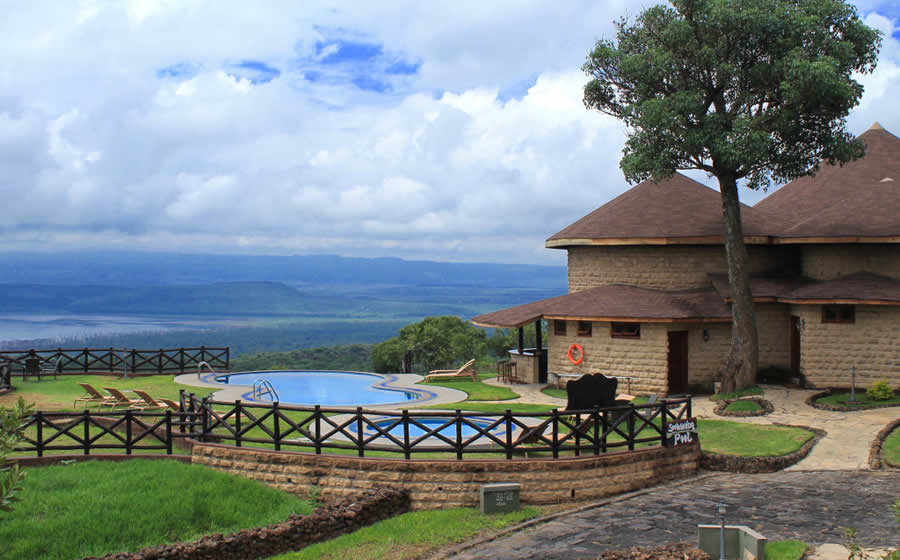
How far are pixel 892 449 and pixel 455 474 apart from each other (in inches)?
391

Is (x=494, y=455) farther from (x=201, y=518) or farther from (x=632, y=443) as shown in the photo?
(x=201, y=518)

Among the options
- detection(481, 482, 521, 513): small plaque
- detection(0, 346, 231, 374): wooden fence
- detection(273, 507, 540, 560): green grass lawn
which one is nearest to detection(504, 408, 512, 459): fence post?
detection(481, 482, 521, 513): small plaque

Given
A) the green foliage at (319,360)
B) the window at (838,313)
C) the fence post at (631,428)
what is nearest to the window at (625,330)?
the window at (838,313)

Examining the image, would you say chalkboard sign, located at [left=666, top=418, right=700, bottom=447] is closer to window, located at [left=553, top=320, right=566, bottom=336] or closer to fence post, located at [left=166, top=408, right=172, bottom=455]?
fence post, located at [left=166, top=408, right=172, bottom=455]

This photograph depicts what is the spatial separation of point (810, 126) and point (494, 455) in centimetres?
1534

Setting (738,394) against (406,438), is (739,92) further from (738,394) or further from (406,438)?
(406,438)

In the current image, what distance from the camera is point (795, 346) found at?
26.3 metres

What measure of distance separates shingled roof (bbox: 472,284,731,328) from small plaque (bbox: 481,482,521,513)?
12.3 meters

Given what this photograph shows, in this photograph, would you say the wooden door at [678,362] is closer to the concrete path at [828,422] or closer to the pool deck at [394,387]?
the concrete path at [828,422]

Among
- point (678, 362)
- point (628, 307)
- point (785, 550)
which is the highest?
point (628, 307)

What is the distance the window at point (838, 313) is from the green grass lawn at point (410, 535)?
1472 cm

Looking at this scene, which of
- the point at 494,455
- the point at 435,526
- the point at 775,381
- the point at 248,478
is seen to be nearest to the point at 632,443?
the point at 494,455

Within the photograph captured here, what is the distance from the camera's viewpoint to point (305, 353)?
118 meters

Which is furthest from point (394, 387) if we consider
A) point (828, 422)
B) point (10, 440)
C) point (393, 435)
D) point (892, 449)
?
point (10, 440)
